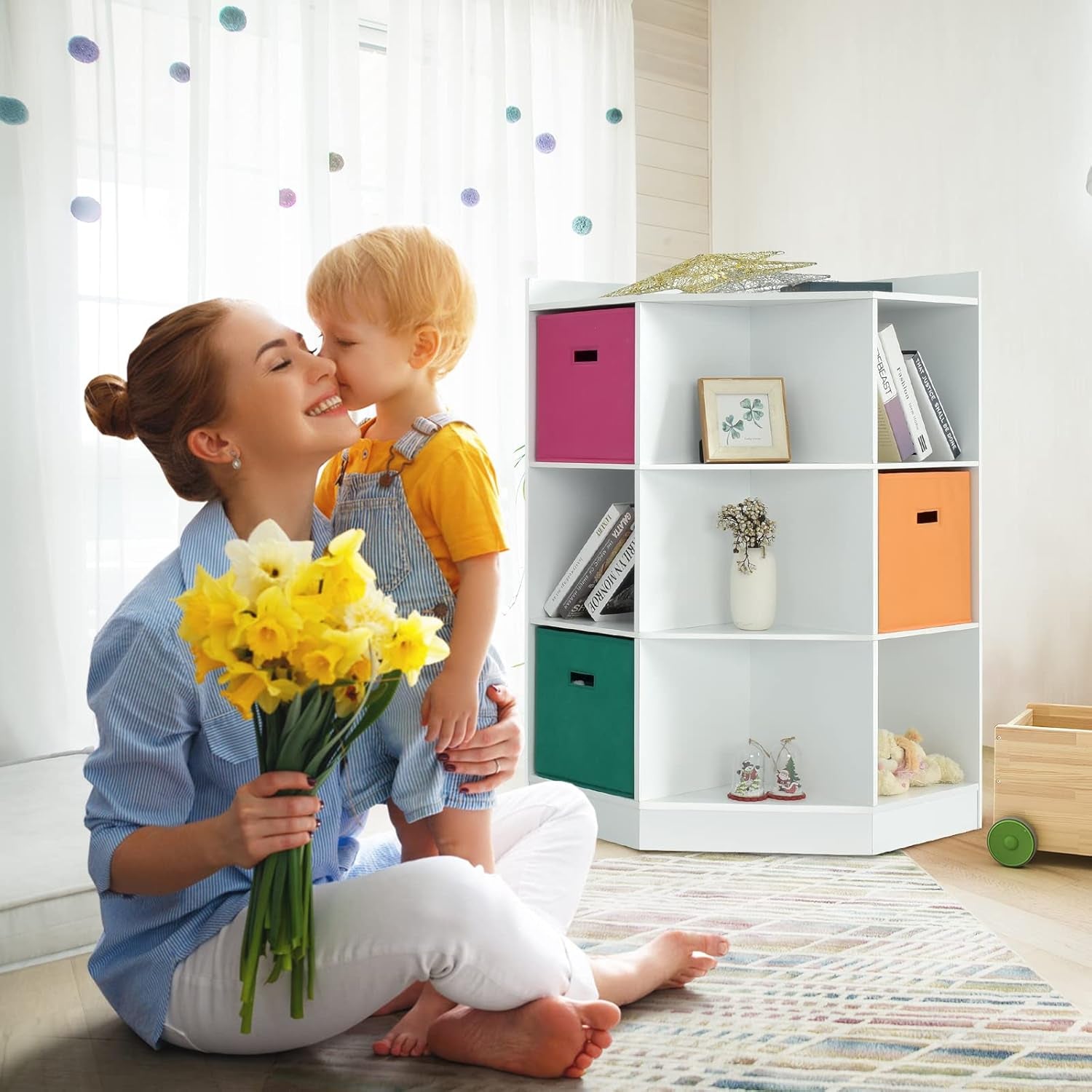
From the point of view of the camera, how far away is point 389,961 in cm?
143

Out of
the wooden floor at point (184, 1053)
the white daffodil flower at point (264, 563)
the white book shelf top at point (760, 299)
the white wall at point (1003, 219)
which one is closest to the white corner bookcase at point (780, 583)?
the white book shelf top at point (760, 299)

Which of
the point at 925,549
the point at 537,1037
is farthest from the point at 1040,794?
the point at 537,1037

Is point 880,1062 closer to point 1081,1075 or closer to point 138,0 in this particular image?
point 1081,1075

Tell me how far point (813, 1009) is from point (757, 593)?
100 cm

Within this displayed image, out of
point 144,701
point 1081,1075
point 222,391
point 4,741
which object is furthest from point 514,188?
point 1081,1075

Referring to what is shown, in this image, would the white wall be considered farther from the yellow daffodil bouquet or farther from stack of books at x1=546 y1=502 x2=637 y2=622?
the yellow daffodil bouquet

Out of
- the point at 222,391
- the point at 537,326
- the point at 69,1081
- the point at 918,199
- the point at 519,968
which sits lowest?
the point at 69,1081

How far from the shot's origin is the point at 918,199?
11.5 ft

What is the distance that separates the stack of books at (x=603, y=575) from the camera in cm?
264

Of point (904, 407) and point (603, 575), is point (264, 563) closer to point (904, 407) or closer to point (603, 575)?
→ point (603, 575)

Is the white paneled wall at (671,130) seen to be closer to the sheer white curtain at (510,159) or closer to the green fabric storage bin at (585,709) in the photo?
the sheer white curtain at (510,159)

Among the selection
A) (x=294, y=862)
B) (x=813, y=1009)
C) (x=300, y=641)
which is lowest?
(x=813, y=1009)

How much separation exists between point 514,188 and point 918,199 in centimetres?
114

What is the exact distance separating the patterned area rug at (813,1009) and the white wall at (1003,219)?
49.8 inches
